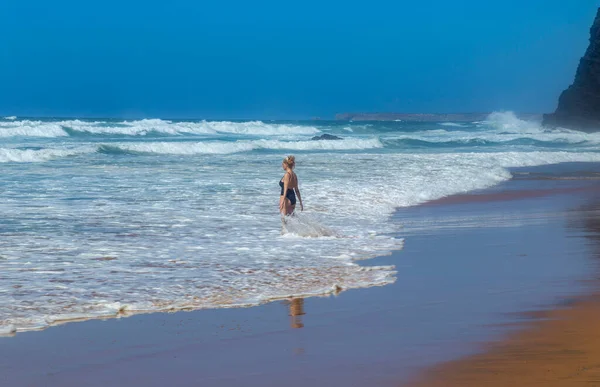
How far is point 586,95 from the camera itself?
212ft

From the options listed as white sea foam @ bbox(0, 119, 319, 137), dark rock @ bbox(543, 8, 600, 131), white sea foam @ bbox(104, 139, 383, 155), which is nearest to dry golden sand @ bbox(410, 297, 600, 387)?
white sea foam @ bbox(104, 139, 383, 155)

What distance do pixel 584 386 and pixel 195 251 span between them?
5463mm

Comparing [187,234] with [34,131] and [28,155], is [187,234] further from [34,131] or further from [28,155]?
[34,131]

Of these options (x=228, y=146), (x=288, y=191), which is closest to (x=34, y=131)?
(x=228, y=146)

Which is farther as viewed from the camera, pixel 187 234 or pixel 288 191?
pixel 288 191

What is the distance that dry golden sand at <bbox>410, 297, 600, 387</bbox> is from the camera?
13.3 ft

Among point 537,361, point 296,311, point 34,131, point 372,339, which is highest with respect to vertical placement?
point 34,131

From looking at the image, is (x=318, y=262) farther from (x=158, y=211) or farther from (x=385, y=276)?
(x=158, y=211)

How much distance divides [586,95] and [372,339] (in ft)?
213

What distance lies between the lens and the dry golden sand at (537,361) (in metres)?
4.04

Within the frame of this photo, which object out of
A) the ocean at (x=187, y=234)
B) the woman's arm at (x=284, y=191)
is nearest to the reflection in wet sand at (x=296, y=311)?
the ocean at (x=187, y=234)

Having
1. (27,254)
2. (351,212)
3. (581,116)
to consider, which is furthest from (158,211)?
(581,116)

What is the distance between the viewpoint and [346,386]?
13.2 feet

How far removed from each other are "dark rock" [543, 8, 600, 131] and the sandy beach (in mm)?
59578
